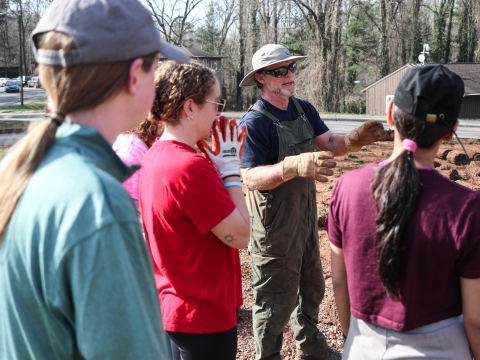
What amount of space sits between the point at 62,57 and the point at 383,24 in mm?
46205

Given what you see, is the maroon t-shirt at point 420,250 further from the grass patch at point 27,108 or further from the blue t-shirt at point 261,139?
the grass patch at point 27,108

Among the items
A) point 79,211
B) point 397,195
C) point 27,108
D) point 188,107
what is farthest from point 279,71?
point 27,108

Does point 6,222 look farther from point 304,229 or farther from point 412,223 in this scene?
point 304,229

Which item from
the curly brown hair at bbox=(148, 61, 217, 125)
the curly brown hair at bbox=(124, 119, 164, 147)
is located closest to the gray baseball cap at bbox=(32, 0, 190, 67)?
the curly brown hair at bbox=(148, 61, 217, 125)

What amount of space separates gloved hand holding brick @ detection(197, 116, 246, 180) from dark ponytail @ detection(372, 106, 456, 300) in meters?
0.77

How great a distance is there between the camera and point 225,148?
241cm

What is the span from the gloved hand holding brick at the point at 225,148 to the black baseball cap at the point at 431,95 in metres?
0.84

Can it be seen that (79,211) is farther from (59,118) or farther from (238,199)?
(238,199)

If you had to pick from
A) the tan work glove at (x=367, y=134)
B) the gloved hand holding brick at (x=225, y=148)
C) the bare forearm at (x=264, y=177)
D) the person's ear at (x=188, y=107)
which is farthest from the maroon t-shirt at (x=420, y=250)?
the tan work glove at (x=367, y=134)

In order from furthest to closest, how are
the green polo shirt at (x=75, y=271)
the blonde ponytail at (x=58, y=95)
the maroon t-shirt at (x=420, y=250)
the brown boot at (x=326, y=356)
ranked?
the brown boot at (x=326, y=356) → the maroon t-shirt at (x=420, y=250) → the blonde ponytail at (x=58, y=95) → the green polo shirt at (x=75, y=271)

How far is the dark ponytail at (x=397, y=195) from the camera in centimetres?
170

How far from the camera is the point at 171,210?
211cm

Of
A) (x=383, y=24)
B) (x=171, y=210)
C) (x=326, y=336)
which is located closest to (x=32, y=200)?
(x=171, y=210)

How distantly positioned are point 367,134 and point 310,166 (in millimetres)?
728
